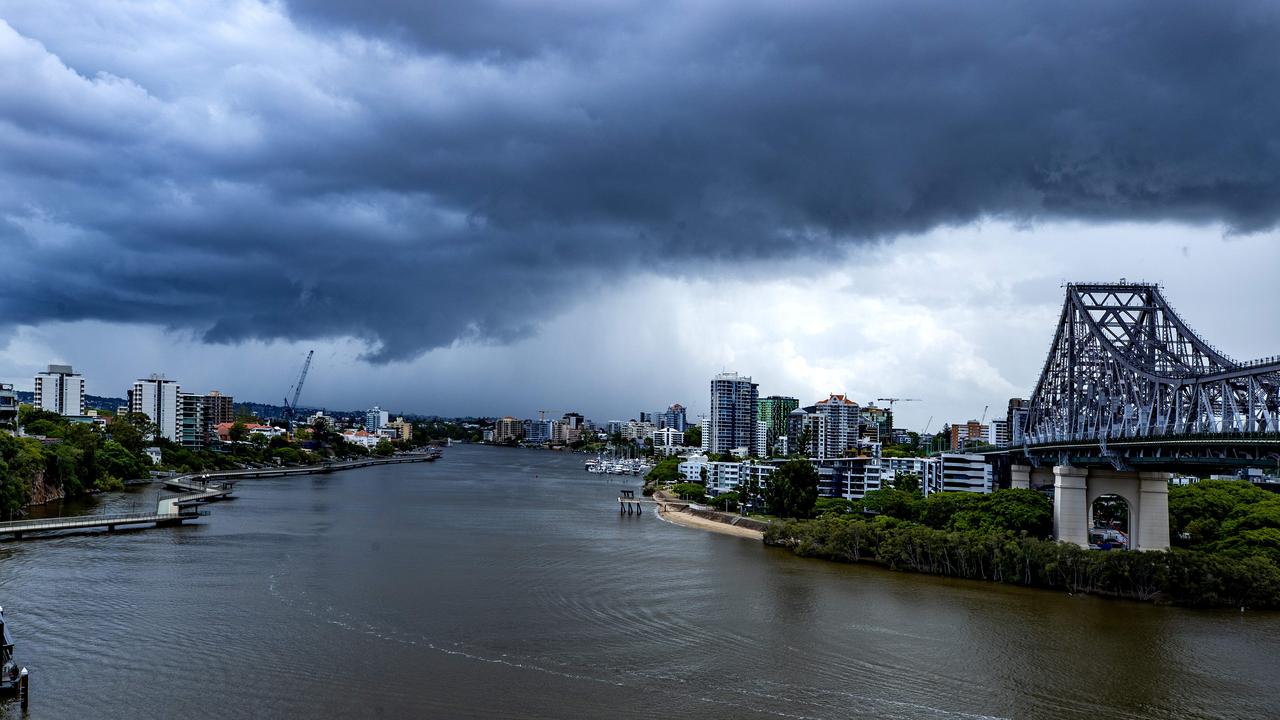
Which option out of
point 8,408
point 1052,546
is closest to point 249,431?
point 8,408

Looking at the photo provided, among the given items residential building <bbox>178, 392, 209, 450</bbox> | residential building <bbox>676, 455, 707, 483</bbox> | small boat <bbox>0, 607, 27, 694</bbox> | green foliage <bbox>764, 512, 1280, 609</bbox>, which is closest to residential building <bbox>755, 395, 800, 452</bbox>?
A: residential building <bbox>676, 455, 707, 483</bbox>

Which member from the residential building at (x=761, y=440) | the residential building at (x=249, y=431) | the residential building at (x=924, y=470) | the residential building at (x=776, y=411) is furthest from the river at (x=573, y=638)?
the residential building at (x=776, y=411)

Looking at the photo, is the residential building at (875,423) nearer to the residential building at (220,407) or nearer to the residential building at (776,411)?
the residential building at (776,411)

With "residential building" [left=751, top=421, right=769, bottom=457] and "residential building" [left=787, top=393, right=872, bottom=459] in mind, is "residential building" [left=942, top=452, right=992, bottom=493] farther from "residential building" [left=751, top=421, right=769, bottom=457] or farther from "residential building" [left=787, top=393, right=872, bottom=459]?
"residential building" [left=751, top=421, right=769, bottom=457]

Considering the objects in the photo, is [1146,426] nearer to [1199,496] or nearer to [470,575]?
[1199,496]

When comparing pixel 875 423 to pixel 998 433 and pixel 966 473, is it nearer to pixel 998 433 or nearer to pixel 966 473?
pixel 998 433

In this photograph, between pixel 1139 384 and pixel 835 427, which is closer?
pixel 1139 384
